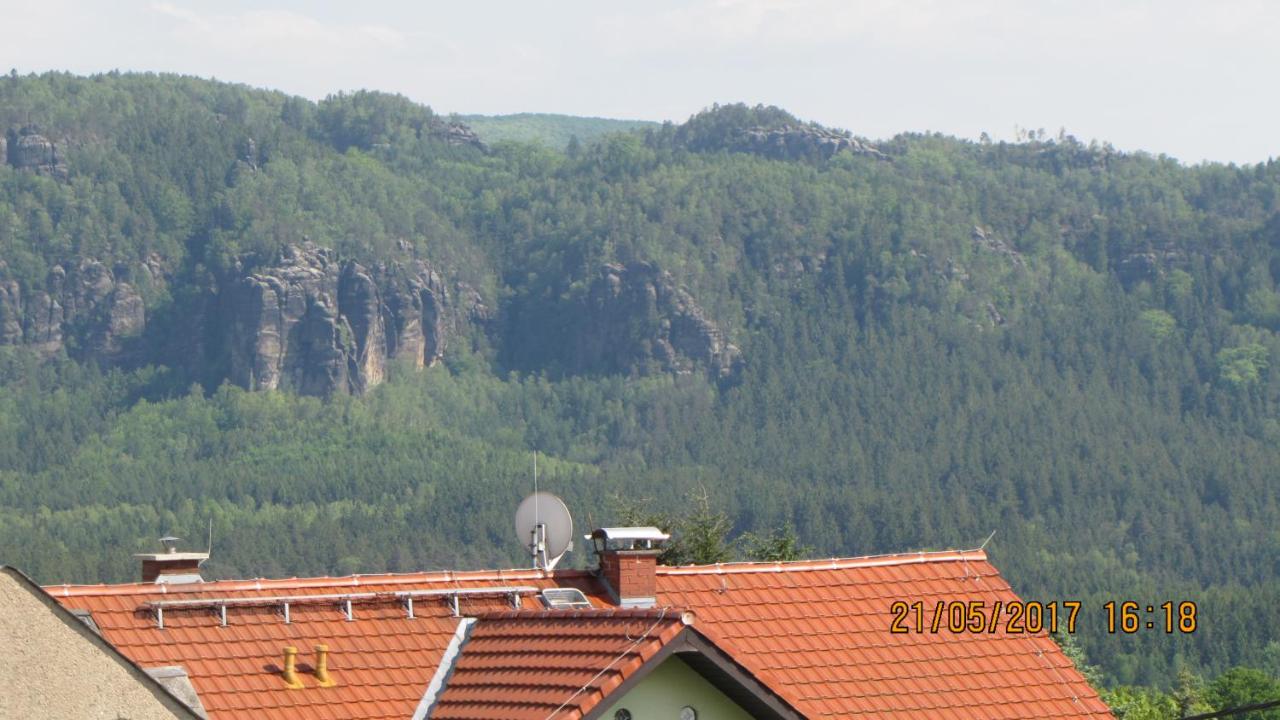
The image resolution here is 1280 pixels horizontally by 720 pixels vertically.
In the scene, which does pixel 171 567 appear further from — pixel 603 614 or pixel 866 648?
pixel 866 648

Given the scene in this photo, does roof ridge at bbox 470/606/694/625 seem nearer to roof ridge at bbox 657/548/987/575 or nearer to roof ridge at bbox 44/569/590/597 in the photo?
roof ridge at bbox 44/569/590/597

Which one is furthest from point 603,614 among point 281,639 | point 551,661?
point 281,639

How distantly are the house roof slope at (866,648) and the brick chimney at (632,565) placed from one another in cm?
30

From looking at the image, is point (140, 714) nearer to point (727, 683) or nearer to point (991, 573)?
point (727, 683)

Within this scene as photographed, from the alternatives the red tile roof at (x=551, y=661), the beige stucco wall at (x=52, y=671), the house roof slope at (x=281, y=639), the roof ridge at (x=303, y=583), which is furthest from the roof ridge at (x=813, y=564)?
the beige stucco wall at (x=52, y=671)

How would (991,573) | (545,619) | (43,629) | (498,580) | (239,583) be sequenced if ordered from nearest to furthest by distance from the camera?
(43,629)
(545,619)
(239,583)
(498,580)
(991,573)

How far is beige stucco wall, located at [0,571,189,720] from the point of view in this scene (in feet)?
57.6

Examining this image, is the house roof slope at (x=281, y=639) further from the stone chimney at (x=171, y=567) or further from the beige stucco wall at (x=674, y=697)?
the beige stucco wall at (x=674, y=697)

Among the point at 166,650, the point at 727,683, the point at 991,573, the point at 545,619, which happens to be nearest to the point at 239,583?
the point at 166,650

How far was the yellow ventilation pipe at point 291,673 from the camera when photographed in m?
23.0

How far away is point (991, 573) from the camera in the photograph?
92.4ft

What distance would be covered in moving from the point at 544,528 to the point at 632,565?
3066 millimetres

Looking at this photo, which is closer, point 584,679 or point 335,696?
point 584,679

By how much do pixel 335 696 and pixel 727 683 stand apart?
3.53 m
